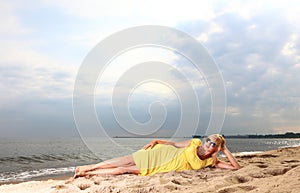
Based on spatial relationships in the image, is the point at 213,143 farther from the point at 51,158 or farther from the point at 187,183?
the point at 51,158

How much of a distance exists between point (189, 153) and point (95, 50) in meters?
2.21

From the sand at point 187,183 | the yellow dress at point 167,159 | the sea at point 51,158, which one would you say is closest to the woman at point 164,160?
the yellow dress at point 167,159

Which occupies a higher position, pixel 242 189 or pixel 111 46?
pixel 111 46

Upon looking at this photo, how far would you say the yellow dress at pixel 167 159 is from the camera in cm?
450

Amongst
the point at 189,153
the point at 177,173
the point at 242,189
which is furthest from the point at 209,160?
the point at 242,189

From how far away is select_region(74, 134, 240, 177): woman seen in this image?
14.7 feet

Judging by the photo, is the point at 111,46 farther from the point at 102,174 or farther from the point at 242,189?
the point at 242,189

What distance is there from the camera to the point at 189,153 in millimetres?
4695

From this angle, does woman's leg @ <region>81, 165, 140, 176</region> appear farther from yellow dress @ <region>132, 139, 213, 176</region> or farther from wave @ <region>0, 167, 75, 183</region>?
wave @ <region>0, 167, 75, 183</region>

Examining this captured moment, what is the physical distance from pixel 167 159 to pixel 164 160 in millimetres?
52

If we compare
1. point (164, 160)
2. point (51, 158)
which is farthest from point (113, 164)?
point (51, 158)

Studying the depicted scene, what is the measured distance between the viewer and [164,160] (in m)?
4.56

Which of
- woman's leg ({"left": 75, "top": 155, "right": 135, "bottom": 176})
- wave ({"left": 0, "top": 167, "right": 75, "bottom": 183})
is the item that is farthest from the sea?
woman's leg ({"left": 75, "top": 155, "right": 135, "bottom": 176})

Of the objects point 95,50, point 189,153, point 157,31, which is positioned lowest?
point 189,153
